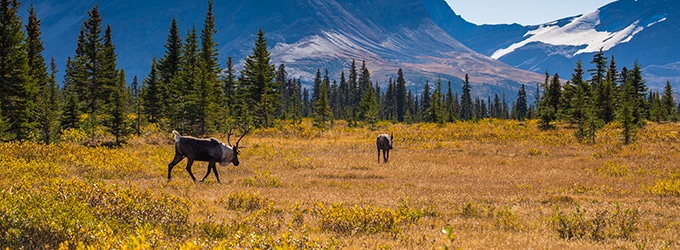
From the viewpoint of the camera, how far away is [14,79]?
27766 mm

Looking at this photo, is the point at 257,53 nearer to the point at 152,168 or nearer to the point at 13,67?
the point at 13,67

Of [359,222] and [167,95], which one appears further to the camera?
[167,95]

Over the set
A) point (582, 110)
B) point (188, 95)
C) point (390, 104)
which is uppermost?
point (390, 104)

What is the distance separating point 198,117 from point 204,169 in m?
18.9

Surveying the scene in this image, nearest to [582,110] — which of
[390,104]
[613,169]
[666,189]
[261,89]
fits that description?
[613,169]

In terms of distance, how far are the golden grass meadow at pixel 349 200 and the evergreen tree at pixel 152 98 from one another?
2123 centimetres

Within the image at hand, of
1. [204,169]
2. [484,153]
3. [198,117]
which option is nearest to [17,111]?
[198,117]

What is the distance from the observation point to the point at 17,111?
2731 cm

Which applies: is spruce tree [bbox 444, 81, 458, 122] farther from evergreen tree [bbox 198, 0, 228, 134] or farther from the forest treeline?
evergreen tree [bbox 198, 0, 228, 134]

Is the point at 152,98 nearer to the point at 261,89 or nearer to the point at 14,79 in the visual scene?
the point at 261,89

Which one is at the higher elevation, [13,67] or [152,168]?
[13,67]

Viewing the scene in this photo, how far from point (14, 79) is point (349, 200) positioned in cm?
2458

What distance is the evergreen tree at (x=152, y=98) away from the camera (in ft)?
158

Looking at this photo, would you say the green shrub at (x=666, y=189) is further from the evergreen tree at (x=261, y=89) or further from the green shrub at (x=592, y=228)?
the evergreen tree at (x=261, y=89)
